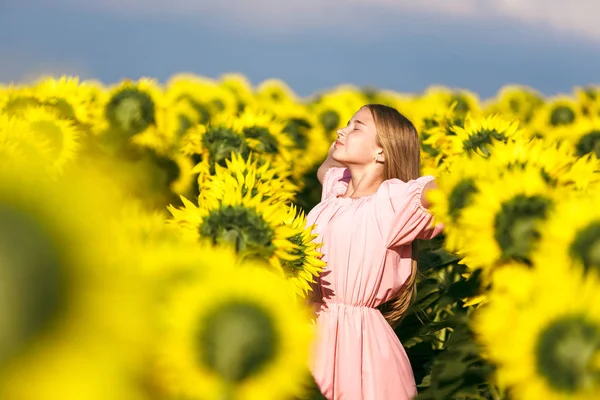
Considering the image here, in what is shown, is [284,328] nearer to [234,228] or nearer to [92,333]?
[92,333]

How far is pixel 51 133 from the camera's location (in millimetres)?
3514

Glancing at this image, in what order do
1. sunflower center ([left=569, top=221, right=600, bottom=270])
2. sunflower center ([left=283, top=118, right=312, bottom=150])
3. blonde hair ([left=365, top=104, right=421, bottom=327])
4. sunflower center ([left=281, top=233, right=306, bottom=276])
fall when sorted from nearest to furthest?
sunflower center ([left=569, top=221, right=600, bottom=270]) < sunflower center ([left=281, top=233, right=306, bottom=276]) < blonde hair ([left=365, top=104, right=421, bottom=327]) < sunflower center ([left=283, top=118, right=312, bottom=150])

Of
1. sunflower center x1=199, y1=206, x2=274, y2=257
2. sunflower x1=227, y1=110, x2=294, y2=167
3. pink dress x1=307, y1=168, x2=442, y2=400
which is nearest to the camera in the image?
sunflower center x1=199, y1=206, x2=274, y2=257

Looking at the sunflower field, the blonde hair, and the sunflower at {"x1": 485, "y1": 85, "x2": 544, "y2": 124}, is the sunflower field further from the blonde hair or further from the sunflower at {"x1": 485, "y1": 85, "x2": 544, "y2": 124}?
the sunflower at {"x1": 485, "y1": 85, "x2": 544, "y2": 124}

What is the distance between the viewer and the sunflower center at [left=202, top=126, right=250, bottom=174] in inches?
161

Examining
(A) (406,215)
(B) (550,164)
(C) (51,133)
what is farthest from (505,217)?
(C) (51,133)

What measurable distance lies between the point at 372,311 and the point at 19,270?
270 cm

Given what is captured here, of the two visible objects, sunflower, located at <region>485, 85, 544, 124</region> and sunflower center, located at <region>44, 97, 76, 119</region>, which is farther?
sunflower, located at <region>485, 85, 544, 124</region>

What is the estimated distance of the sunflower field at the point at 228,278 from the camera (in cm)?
28

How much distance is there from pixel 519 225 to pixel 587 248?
0.34 meters

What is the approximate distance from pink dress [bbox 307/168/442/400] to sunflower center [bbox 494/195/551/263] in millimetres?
803

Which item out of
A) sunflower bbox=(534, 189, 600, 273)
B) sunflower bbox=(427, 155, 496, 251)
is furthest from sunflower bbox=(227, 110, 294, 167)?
sunflower bbox=(534, 189, 600, 273)

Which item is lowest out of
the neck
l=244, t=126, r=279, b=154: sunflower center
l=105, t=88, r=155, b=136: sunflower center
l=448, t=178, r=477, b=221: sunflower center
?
l=448, t=178, r=477, b=221: sunflower center

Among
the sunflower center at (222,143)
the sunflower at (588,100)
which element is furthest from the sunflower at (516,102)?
the sunflower center at (222,143)
